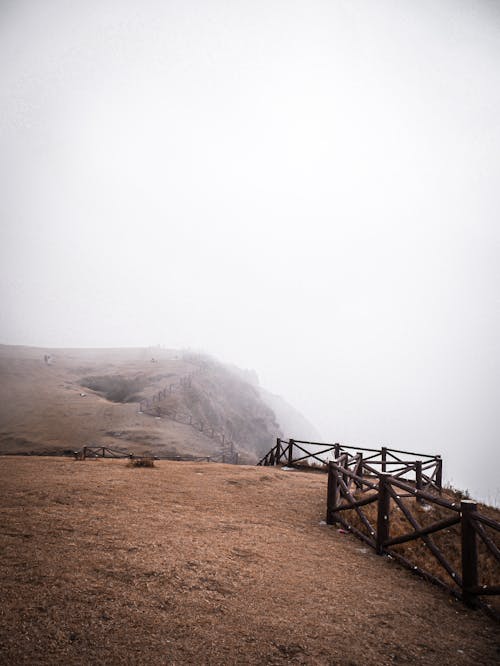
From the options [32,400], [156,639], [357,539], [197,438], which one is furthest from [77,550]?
[32,400]

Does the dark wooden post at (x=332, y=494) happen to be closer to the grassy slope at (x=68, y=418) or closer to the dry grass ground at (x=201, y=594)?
the dry grass ground at (x=201, y=594)

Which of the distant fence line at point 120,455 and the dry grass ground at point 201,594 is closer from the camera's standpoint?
the dry grass ground at point 201,594

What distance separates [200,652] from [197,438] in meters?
30.2

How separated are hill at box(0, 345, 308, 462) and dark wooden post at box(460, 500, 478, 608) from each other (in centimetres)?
2498

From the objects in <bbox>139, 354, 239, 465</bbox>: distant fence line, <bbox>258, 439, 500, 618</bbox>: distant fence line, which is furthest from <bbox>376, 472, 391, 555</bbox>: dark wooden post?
<bbox>139, 354, 239, 465</bbox>: distant fence line

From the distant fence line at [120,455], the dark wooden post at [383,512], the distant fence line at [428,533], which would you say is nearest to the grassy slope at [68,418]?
the distant fence line at [120,455]

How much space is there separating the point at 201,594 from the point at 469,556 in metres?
4.43

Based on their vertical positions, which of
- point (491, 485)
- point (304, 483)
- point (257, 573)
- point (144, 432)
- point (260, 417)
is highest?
point (257, 573)

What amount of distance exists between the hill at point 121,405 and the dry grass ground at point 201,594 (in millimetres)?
21420

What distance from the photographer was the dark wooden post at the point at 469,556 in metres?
5.38

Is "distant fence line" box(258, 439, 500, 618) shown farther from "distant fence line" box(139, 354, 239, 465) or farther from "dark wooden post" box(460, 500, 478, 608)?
"distant fence line" box(139, 354, 239, 465)

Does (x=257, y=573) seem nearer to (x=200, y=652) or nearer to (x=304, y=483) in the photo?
(x=200, y=652)

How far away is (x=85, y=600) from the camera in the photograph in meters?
4.27

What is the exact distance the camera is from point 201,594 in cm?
473
